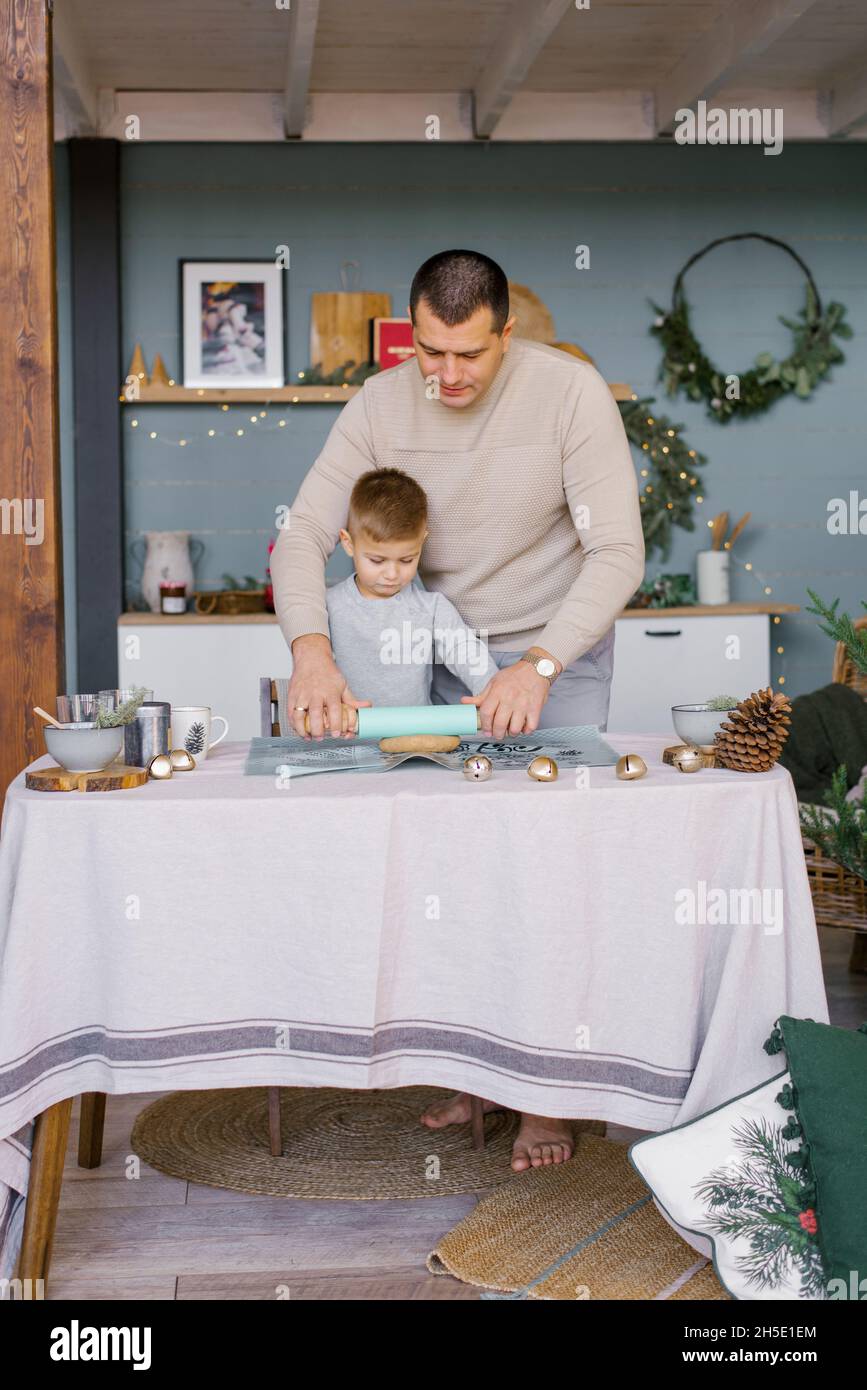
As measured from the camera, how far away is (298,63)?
416 centimetres

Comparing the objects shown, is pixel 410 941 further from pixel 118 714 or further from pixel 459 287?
pixel 459 287

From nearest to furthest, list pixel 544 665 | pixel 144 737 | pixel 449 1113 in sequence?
pixel 144 737 < pixel 544 665 < pixel 449 1113

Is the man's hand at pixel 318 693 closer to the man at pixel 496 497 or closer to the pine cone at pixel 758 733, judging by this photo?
the man at pixel 496 497

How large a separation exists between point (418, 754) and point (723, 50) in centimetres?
325

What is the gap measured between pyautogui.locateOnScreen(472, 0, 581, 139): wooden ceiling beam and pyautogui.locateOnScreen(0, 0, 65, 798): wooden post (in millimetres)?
1763

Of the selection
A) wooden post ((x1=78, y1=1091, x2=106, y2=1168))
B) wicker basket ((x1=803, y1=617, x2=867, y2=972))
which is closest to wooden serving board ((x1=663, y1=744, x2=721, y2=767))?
wooden post ((x1=78, y1=1091, x2=106, y2=1168))

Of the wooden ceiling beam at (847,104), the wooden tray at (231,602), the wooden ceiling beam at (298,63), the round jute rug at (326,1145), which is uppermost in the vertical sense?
the wooden ceiling beam at (847,104)

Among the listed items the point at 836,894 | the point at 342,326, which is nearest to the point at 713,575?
the point at 342,326

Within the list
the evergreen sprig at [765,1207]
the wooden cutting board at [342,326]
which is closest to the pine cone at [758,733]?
the evergreen sprig at [765,1207]

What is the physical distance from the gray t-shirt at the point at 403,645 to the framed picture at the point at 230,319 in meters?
2.72

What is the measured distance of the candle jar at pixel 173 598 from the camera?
15.5ft
